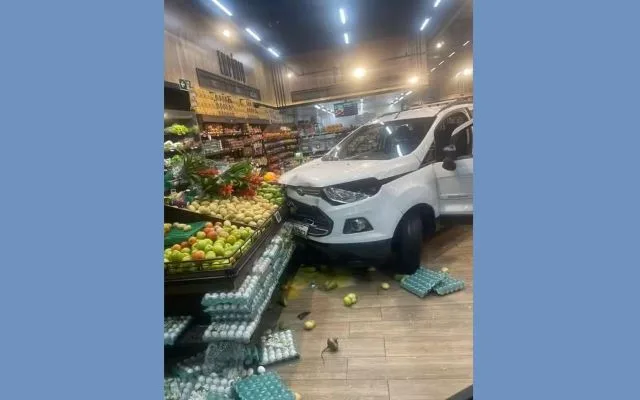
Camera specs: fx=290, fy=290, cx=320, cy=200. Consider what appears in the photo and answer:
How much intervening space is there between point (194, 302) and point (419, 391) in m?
1.57

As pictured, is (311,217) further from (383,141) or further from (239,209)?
(383,141)

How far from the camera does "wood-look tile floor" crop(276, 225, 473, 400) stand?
1.81m

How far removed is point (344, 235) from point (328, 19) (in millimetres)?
2127

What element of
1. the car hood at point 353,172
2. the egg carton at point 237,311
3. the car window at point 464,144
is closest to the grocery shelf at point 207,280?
the egg carton at point 237,311

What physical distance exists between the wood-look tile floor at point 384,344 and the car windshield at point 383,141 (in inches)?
54.8

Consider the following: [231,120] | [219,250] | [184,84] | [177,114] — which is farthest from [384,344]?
[231,120]

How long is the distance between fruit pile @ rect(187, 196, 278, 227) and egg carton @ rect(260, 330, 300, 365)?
3.04ft

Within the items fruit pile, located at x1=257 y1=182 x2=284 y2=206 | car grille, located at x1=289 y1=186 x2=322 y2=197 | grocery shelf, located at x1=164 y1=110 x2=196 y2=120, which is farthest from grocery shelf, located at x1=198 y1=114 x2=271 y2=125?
car grille, located at x1=289 y1=186 x2=322 y2=197

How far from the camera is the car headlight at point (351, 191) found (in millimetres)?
2664

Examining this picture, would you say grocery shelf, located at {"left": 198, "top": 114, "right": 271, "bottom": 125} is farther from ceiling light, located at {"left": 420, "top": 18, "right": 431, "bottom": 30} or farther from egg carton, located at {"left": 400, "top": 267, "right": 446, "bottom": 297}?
egg carton, located at {"left": 400, "top": 267, "right": 446, "bottom": 297}

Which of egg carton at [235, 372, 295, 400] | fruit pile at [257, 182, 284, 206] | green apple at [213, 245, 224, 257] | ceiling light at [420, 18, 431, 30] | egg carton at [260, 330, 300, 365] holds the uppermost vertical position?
ceiling light at [420, 18, 431, 30]

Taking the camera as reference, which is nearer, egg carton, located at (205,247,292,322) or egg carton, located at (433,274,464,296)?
egg carton, located at (205,247,292,322)

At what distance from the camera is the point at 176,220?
2.69 meters

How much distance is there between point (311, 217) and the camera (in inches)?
118
